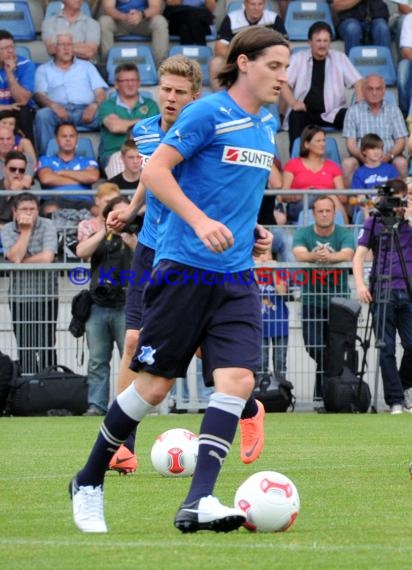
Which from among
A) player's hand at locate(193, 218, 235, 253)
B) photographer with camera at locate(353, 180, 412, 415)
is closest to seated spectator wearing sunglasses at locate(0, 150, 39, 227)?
photographer with camera at locate(353, 180, 412, 415)

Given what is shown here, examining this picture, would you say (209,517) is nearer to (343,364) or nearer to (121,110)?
(343,364)

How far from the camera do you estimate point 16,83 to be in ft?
63.9

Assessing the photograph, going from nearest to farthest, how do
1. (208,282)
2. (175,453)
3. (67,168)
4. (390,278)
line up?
(208,282), (175,453), (390,278), (67,168)

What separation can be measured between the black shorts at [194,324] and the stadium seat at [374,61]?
1545cm

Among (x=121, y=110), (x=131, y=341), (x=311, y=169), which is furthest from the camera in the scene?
(x=121, y=110)

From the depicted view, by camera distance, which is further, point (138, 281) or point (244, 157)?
point (138, 281)

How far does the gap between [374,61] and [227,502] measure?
49.0ft

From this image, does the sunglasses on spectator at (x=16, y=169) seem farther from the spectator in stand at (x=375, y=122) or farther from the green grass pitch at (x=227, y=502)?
the green grass pitch at (x=227, y=502)

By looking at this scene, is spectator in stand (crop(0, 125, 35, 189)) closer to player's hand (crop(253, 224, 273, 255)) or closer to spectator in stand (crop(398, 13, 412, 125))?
spectator in stand (crop(398, 13, 412, 125))

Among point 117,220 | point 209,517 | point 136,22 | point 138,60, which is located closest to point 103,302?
point 138,60

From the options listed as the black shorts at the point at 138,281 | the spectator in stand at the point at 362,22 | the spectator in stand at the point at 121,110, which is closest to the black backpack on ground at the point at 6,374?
the spectator in stand at the point at 121,110

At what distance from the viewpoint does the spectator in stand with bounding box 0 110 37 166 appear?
18344 mm

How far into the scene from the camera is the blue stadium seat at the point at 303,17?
21.6 metres

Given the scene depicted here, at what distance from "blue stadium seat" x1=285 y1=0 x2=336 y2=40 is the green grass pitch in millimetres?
10365
